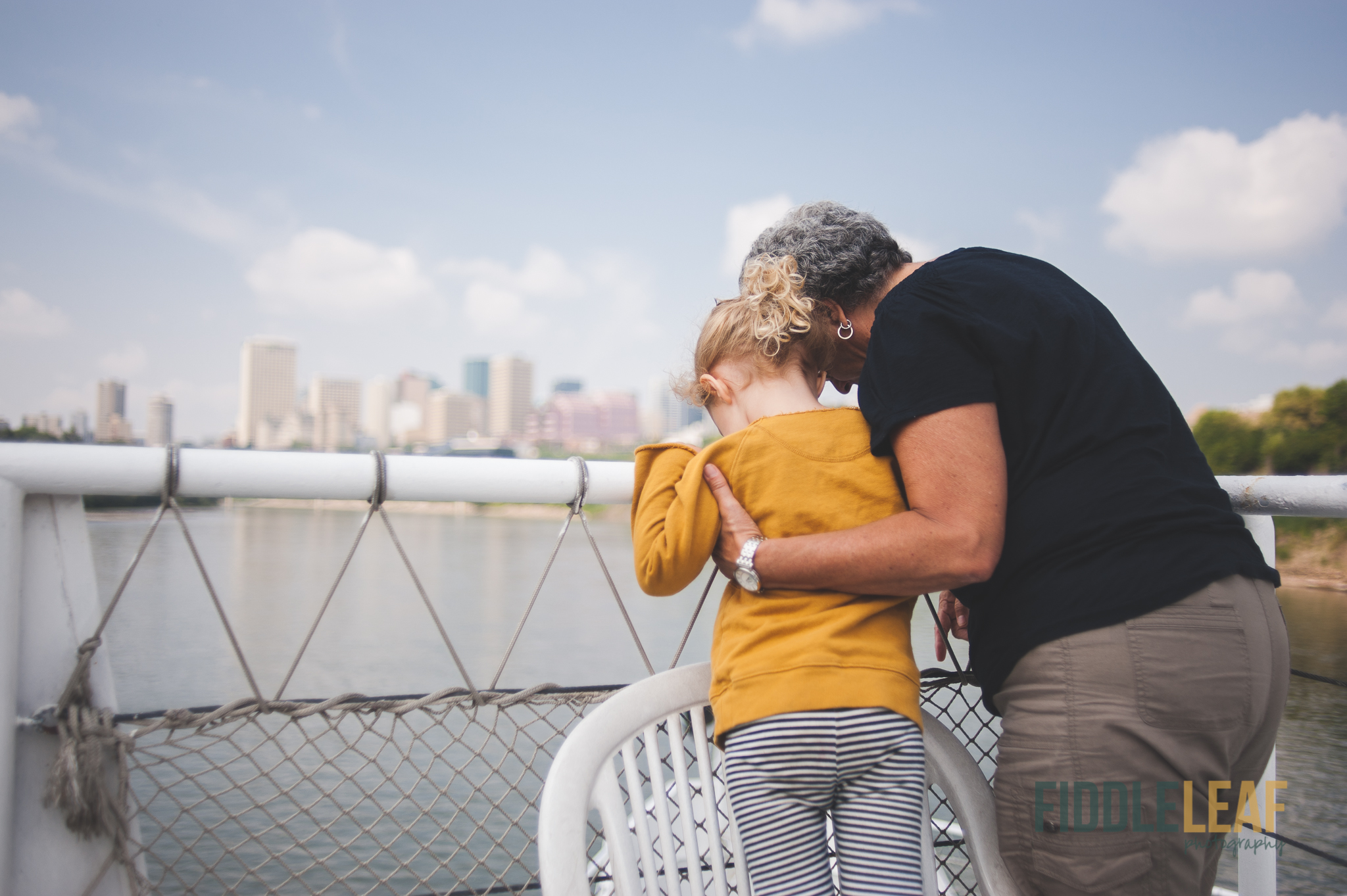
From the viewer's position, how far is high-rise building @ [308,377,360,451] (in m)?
58.3

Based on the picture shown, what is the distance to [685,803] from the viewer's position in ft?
3.11

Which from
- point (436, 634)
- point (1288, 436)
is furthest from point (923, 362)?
point (1288, 436)

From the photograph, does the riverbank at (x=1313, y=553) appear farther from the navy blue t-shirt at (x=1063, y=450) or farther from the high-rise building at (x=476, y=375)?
the high-rise building at (x=476, y=375)

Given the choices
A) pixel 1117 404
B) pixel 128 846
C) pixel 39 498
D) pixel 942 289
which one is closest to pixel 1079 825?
pixel 1117 404

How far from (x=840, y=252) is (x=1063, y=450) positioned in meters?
0.38

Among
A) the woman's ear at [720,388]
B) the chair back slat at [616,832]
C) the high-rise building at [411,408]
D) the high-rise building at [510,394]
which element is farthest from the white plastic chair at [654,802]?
the high-rise building at [510,394]

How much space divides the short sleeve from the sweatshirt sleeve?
0.20 metres

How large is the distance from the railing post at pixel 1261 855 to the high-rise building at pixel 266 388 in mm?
64807

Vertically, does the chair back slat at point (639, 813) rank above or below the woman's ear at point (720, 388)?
below

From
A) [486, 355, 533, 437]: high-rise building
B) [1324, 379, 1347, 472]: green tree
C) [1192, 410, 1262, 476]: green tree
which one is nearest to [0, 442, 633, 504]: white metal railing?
[1324, 379, 1347, 472]: green tree

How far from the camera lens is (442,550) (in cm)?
2523

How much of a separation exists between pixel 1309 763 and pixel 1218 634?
344 inches

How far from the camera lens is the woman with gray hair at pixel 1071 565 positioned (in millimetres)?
748

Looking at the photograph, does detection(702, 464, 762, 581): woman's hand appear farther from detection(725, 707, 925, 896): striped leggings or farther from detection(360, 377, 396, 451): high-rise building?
detection(360, 377, 396, 451): high-rise building
